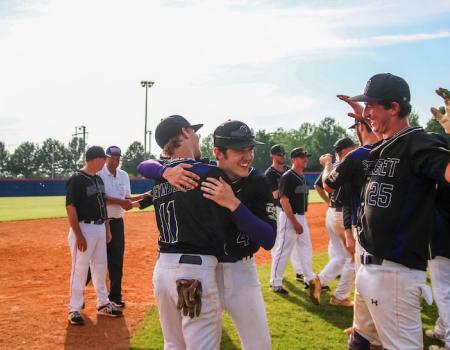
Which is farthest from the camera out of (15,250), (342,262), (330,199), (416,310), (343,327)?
(15,250)

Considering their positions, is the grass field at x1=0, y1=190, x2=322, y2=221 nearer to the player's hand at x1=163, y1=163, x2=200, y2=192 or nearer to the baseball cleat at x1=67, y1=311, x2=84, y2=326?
the baseball cleat at x1=67, y1=311, x2=84, y2=326

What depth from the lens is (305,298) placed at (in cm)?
701

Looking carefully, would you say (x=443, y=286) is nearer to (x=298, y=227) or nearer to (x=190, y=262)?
(x=190, y=262)

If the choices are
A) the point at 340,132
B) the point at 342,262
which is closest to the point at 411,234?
the point at 342,262

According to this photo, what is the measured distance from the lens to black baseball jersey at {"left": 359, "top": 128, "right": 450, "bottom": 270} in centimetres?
278

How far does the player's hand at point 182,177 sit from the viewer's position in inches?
112

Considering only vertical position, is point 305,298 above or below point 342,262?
below

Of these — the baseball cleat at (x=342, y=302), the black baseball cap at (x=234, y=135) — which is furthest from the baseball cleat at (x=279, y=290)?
the black baseball cap at (x=234, y=135)

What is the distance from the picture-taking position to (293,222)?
7.54 metres

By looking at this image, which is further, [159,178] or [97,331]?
[97,331]

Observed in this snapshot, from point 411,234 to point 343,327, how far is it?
128 inches

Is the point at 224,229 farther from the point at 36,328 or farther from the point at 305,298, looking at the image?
the point at 305,298

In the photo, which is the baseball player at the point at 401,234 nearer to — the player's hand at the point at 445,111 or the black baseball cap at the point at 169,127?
the player's hand at the point at 445,111

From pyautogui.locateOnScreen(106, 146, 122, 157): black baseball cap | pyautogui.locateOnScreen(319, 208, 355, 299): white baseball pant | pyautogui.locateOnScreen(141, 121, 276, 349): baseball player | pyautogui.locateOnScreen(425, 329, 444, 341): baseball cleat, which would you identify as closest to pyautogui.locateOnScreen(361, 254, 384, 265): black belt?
pyautogui.locateOnScreen(141, 121, 276, 349): baseball player
